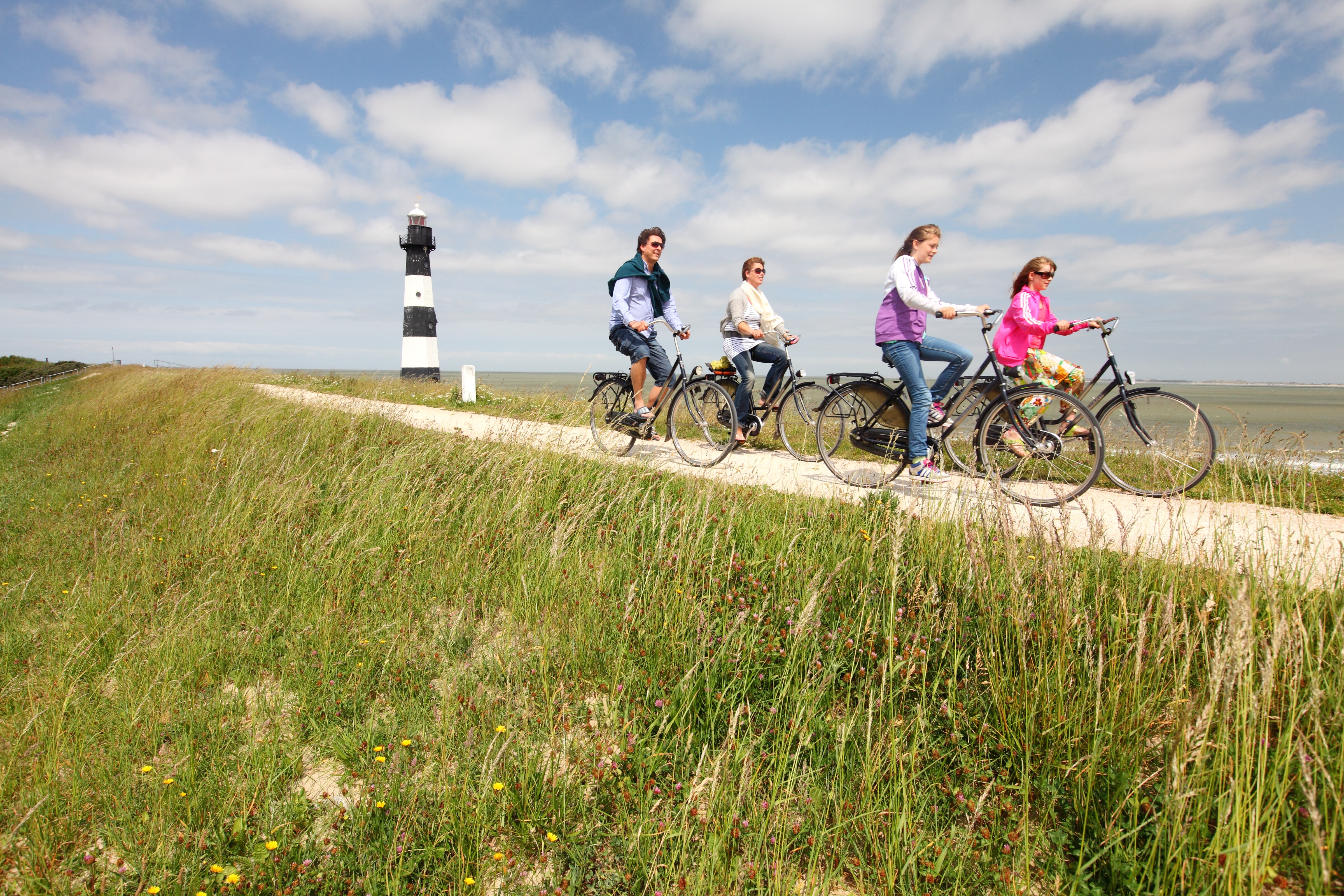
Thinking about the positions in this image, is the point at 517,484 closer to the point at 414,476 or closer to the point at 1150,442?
the point at 414,476

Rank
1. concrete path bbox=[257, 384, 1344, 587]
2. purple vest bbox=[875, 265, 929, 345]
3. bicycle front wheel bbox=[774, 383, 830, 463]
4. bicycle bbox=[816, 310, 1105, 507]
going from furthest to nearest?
1. bicycle front wheel bbox=[774, 383, 830, 463]
2. purple vest bbox=[875, 265, 929, 345]
3. bicycle bbox=[816, 310, 1105, 507]
4. concrete path bbox=[257, 384, 1344, 587]

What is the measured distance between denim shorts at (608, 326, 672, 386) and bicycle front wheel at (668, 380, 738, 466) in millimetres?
375

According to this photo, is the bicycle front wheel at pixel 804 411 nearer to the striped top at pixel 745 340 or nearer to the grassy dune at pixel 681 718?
the striped top at pixel 745 340

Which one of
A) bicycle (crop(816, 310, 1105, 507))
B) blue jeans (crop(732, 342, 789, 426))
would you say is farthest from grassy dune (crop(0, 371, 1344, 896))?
blue jeans (crop(732, 342, 789, 426))

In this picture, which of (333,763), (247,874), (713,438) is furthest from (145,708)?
(713,438)

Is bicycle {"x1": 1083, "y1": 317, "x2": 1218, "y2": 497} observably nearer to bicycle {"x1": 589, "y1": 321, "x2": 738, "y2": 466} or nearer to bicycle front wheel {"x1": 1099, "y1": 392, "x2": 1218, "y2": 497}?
bicycle front wheel {"x1": 1099, "y1": 392, "x2": 1218, "y2": 497}

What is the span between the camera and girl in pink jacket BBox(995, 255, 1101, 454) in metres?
6.33

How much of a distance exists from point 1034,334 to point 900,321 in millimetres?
1737

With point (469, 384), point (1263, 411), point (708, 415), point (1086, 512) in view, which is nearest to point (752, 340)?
point (708, 415)

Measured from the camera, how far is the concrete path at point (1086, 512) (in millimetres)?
2926

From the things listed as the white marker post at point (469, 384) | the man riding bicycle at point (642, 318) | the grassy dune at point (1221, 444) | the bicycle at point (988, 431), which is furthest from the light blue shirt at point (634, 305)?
the white marker post at point (469, 384)

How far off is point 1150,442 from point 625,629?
5270 mm

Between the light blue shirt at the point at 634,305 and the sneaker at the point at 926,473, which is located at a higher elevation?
the light blue shirt at the point at 634,305

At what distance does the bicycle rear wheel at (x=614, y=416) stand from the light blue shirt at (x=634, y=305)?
862mm
